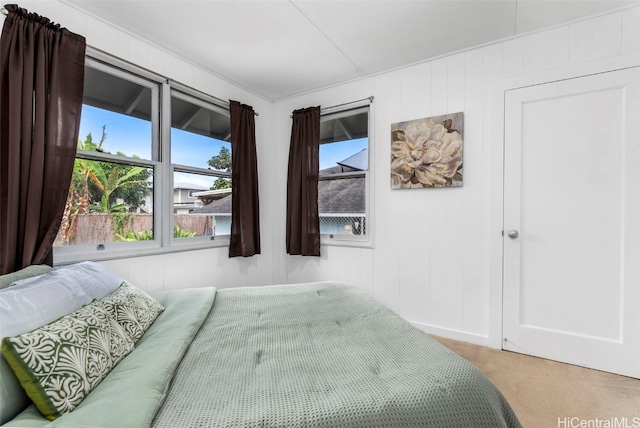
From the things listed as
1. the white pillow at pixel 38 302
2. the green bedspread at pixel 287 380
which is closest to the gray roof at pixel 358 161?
A: the green bedspread at pixel 287 380

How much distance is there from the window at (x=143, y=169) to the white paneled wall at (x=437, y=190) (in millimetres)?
155

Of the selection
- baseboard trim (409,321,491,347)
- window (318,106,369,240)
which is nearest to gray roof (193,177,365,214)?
window (318,106,369,240)

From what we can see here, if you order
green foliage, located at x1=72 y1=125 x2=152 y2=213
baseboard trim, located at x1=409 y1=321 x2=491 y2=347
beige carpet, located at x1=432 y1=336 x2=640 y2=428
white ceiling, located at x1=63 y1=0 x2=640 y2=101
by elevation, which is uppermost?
white ceiling, located at x1=63 y1=0 x2=640 y2=101

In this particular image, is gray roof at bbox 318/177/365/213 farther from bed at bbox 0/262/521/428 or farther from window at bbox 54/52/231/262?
bed at bbox 0/262/521/428

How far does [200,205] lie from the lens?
9.54 ft

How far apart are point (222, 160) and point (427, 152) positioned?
208 cm

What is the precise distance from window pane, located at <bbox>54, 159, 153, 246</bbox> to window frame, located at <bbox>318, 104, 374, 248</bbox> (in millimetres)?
1705

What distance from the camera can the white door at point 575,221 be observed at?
197 centimetres

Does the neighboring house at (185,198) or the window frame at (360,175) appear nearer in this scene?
the neighboring house at (185,198)

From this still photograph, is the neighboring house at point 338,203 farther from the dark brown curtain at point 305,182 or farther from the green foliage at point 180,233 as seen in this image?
the green foliage at point 180,233

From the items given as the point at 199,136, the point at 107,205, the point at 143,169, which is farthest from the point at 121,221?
the point at 199,136

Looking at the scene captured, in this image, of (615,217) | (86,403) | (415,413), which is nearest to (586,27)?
(615,217)

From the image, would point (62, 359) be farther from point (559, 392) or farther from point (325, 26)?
point (559, 392)

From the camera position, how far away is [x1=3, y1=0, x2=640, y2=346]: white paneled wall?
2104 mm
